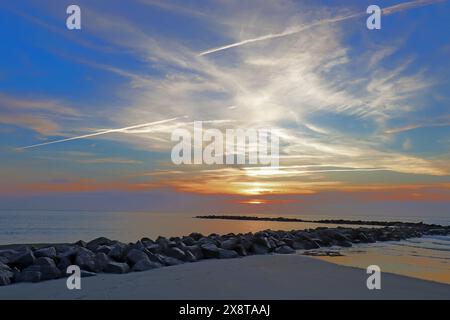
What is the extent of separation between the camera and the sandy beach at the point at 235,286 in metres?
6.98

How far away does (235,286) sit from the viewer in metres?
Answer: 7.70

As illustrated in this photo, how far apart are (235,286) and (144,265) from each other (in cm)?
292

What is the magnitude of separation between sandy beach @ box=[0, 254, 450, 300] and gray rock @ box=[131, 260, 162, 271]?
0.79 ft

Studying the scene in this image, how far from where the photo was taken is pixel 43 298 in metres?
6.75

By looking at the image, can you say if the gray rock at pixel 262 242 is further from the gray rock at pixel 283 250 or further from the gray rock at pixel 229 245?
the gray rock at pixel 229 245

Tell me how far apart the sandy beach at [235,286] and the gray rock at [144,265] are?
0.79 feet

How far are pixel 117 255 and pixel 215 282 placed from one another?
3.60m

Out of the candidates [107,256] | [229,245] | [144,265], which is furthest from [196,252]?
[107,256]

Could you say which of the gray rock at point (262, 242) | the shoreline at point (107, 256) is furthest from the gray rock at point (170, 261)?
the gray rock at point (262, 242)

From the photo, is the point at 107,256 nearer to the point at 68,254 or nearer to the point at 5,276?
the point at 68,254

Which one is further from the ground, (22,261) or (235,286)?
(22,261)
